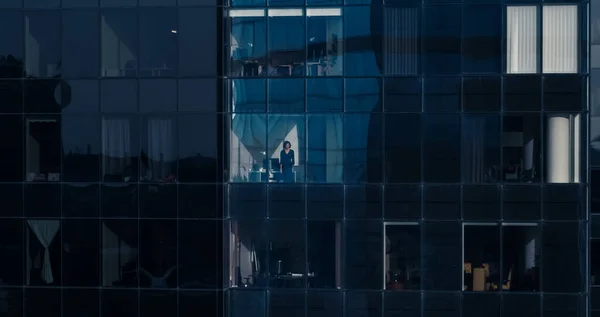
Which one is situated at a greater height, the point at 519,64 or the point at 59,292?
the point at 519,64

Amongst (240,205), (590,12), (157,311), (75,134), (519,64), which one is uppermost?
(590,12)

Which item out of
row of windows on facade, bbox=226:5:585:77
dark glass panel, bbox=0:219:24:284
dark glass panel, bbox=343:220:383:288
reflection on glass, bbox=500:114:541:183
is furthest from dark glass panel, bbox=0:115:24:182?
reflection on glass, bbox=500:114:541:183

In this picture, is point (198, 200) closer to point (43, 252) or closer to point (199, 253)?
point (199, 253)

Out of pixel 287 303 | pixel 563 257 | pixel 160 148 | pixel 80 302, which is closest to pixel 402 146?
pixel 563 257

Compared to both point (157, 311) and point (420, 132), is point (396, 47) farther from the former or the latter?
point (157, 311)

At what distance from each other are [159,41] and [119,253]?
6586mm

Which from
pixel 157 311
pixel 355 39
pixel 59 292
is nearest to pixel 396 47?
pixel 355 39

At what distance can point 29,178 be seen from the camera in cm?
2636

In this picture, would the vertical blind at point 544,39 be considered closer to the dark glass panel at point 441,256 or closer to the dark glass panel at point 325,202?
the dark glass panel at point 441,256

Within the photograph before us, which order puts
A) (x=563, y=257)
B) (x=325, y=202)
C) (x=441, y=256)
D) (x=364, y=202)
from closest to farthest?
(x=563, y=257) → (x=441, y=256) → (x=364, y=202) → (x=325, y=202)

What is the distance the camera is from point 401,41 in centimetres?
2553

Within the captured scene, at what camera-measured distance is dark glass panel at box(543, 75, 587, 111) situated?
82.1ft

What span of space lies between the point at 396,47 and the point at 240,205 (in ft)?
21.9

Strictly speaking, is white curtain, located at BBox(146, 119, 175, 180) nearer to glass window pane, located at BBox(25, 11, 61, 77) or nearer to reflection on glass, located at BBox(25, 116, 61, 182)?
reflection on glass, located at BBox(25, 116, 61, 182)
